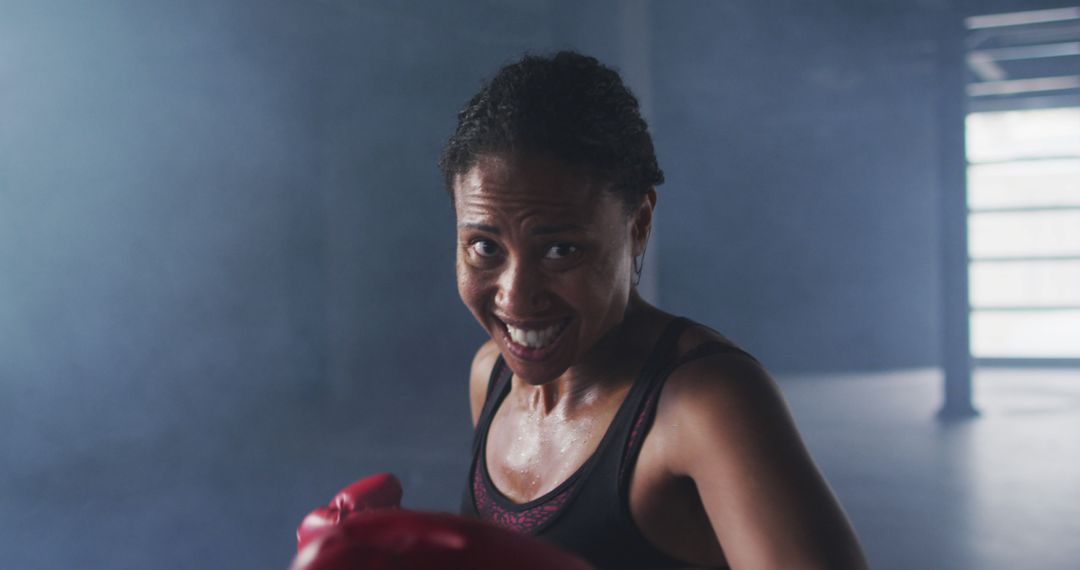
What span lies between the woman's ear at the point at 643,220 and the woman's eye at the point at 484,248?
0.14m

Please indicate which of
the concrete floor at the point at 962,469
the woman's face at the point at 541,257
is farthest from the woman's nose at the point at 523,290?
the concrete floor at the point at 962,469

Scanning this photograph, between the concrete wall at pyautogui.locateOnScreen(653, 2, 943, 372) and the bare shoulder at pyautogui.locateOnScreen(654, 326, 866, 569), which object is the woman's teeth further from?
the concrete wall at pyautogui.locateOnScreen(653, 2, 943, 372)

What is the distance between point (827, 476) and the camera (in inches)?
79.8

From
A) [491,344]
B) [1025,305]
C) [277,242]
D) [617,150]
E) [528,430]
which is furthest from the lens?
[277,242]

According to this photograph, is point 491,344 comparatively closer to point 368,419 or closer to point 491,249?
point 491,249

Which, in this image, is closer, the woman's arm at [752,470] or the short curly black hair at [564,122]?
the woman's arm at [752,470]

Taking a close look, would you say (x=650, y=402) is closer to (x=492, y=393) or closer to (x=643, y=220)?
(x=643, y=220)

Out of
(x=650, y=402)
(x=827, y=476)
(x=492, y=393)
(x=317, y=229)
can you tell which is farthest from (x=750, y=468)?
(x=317, y=229)

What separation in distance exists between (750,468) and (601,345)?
0.27m

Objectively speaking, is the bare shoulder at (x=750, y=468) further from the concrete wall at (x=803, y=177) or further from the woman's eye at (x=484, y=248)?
the concrete wall at (x=803, y=177)

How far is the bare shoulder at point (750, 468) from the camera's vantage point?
0.60 meters

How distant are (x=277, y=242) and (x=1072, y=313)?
1849 millimetres

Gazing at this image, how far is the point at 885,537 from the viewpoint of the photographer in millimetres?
1934

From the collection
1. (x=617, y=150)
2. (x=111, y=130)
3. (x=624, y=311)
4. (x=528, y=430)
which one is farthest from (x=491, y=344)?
(x=111, y=130)
